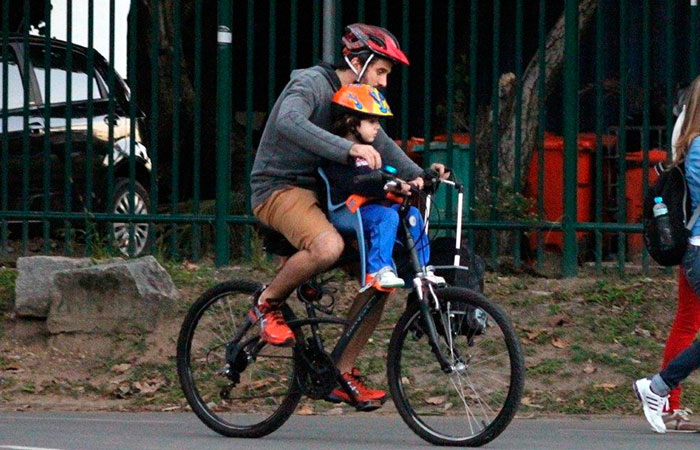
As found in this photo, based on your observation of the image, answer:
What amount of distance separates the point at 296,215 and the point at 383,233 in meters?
0.43

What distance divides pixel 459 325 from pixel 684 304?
1446 millimetres

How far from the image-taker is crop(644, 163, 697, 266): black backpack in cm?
696

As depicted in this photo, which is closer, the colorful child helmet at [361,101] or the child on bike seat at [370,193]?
the child on bike seat at [370,193]

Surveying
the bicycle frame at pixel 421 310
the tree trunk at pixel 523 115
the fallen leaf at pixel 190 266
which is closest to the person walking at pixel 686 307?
the bicycle frame at pixel 421 310

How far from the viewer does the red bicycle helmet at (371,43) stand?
665cm

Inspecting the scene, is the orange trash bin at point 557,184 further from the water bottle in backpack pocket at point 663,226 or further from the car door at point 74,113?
the car door at point 74,113

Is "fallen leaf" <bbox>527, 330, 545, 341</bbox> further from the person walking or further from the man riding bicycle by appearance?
the man riding bicycle

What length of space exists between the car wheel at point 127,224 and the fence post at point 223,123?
49 cm

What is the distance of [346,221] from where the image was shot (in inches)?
260

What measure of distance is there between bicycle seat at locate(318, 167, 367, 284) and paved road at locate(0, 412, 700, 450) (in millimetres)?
820

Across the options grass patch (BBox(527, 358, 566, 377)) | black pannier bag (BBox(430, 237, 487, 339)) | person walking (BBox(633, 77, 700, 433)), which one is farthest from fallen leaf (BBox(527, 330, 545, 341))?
black pannier bag (BBox(430, 237, 487, 339))

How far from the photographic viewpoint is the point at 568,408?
8.07 m

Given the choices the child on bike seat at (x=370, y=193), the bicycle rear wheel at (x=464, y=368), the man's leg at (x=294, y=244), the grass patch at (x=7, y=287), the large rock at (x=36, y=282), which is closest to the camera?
the bicycle rear wheel at (x=464, y=368)

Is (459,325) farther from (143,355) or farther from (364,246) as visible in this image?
(143,355)
